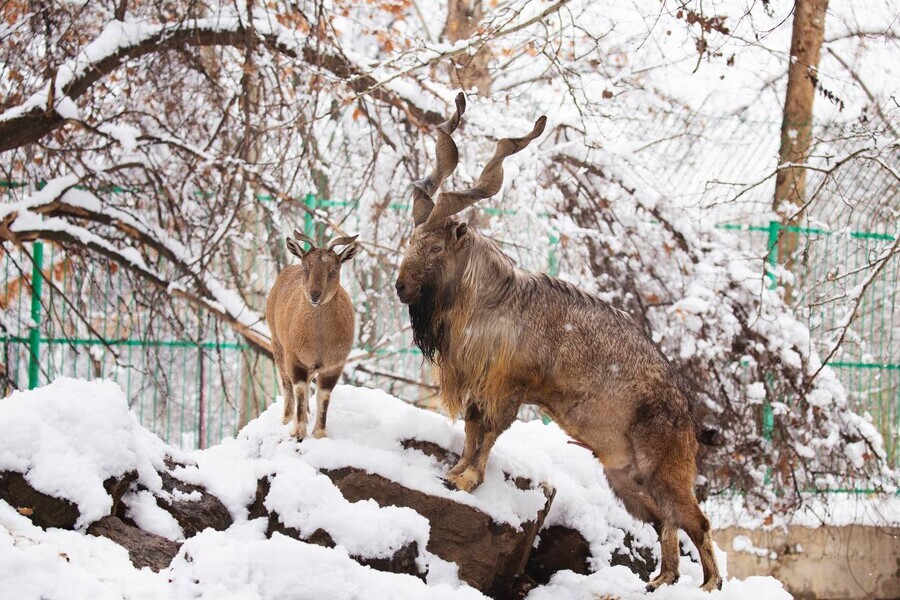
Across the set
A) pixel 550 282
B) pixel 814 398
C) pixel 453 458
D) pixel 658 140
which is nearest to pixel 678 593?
pixel 453 458

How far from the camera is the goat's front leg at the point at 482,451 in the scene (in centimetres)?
463

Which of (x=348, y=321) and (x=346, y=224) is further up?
(x=346, y=224)

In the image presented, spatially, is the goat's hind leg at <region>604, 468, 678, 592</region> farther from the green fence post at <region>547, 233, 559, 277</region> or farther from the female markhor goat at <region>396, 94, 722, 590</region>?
the green fence post at <region>547, 233, 559, 277</region>

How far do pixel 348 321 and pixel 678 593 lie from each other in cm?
211

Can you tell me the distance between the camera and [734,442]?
8406mm

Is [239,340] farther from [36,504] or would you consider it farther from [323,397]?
[36,504]

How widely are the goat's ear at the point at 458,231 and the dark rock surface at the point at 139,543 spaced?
188 centimetres

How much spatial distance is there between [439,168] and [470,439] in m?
1.36

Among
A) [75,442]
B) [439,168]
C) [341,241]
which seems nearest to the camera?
[75,442]

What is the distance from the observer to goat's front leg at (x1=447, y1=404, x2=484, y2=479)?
4711 millimetres

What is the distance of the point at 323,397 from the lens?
16.0ft

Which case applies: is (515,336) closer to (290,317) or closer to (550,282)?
(550,282)

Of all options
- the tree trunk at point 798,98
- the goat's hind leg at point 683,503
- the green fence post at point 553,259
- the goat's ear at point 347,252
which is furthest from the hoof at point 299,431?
the tree trunk at point 798,98

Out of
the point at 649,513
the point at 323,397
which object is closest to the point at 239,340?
the point at 323,397
